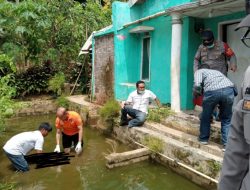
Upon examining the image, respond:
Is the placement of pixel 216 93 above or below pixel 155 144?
above

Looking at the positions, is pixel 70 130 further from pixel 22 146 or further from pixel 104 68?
pixel 104 68

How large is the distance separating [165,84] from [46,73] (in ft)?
26.3

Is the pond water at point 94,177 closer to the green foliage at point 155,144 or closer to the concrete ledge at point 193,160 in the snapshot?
the concrete ledge at point 193,160

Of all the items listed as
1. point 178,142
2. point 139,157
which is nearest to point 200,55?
point 178,142

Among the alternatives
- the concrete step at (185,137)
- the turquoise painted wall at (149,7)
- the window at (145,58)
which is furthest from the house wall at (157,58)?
the concrete step at (185,137)

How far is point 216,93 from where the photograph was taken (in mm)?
5773

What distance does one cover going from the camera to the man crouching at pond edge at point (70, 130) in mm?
7488

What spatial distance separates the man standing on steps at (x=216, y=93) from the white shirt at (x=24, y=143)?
3.12m

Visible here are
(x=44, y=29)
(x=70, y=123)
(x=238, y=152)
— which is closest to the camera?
(x=238, y=152)

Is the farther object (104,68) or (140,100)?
(104,68)

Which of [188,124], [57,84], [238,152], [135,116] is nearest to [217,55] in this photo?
[188,124]

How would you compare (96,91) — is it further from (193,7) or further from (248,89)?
(248,89)

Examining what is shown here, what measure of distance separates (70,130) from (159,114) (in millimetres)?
2247

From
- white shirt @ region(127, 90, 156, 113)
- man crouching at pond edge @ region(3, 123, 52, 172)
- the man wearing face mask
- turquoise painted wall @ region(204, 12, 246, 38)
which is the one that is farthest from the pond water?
turquoise painted wall @ region(204, 12, 246, 38)
